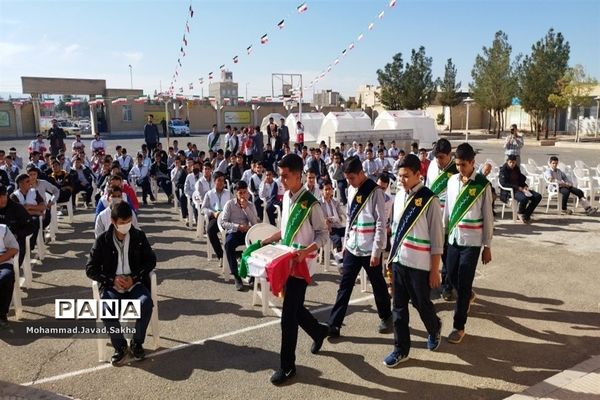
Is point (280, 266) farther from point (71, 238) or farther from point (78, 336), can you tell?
point (71, 238)

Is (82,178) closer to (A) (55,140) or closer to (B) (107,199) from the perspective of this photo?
(A) (55,140)

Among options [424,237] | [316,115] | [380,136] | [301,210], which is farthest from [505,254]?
[316,115]

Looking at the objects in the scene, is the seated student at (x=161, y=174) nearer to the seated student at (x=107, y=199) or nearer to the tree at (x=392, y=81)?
the seated student at (x=107, y=199)

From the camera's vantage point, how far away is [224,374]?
4211mm

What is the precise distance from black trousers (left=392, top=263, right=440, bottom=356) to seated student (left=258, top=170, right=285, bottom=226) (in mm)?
5323

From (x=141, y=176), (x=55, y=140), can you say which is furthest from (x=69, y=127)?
(x=141, y=176)

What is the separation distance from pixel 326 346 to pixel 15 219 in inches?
168

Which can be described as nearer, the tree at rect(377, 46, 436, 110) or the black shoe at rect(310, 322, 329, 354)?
the black shoe at rect(310, 322, 329, 354)

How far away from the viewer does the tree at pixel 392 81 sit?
→ 42.6m

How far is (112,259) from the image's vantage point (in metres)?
4.57

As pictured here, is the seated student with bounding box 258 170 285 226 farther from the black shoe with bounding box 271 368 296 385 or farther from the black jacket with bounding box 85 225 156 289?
the black shoe with bounding box 271 368 296 385

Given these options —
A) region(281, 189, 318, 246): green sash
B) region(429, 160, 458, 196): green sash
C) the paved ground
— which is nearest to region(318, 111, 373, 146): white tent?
the paved ground

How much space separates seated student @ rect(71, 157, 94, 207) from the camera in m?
11.9

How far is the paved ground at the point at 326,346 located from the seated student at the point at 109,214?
97cm
